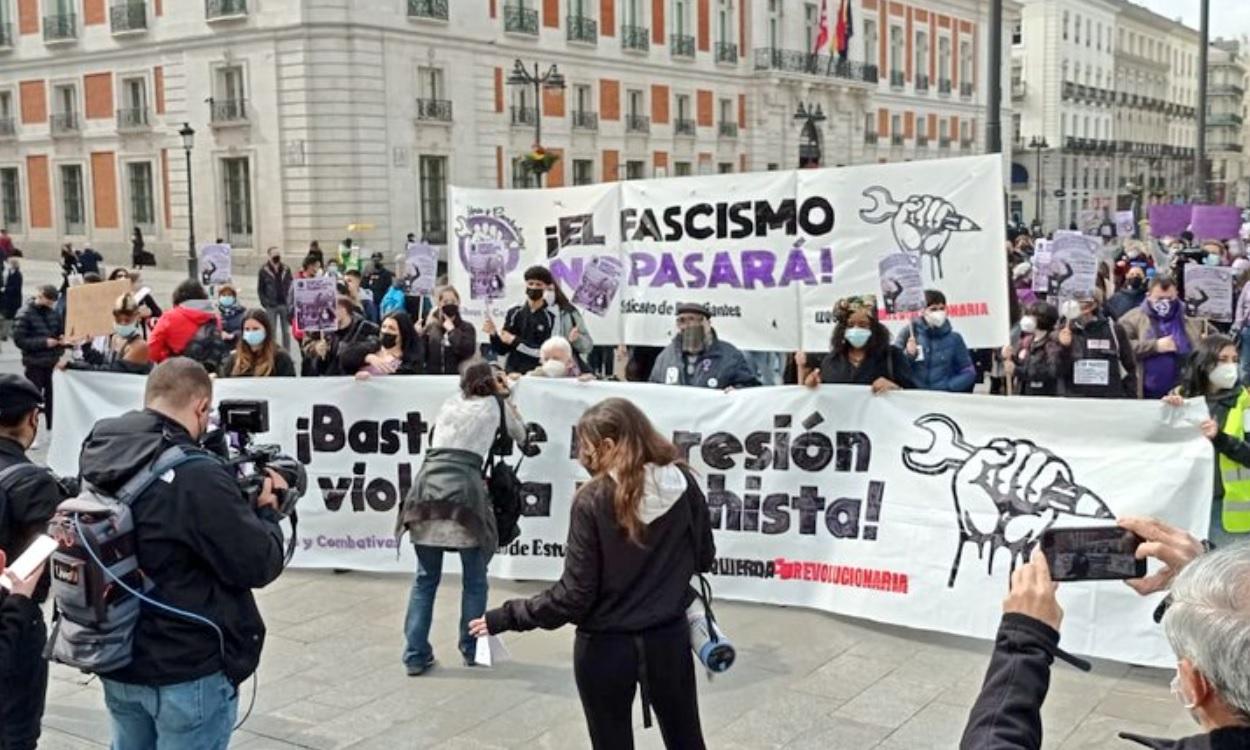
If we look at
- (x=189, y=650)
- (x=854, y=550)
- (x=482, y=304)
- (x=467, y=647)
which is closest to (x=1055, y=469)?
(x=854, y=550)

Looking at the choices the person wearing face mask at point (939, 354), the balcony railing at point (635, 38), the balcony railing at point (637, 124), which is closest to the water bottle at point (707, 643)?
the person wearing face mask at point (939, 354)

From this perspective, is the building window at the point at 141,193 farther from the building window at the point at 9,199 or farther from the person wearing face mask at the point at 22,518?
the person wearing face mask at the point at 22,518

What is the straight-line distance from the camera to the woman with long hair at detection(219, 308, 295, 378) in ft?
27.5

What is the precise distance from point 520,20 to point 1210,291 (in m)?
31.2

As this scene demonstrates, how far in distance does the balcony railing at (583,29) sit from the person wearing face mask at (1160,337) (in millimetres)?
33694

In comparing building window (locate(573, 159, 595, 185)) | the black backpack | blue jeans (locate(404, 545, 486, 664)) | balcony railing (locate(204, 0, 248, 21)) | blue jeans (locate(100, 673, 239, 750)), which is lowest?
blue jeans (locate(404, 545, 486, 664))

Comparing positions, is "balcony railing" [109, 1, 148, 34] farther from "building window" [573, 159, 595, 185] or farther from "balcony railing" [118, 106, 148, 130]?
"building window" [573, 159, 595, 185]

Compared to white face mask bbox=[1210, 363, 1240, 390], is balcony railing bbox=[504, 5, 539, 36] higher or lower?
higher

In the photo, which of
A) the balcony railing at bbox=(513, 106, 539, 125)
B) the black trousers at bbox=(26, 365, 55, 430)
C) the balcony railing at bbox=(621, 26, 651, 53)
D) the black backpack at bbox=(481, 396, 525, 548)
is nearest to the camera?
the black backpack at bbox=(481, 396, 525, 548)

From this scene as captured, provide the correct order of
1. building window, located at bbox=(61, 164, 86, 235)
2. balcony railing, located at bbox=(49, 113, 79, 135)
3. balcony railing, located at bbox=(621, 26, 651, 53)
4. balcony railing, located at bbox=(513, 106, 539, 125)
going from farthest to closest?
1. balcony railing, located at bbox=(621, 26, 651, 53)
2. building window, located at bbox=(61, 164, 86, 235)
3. balcony railing, located at bbox=(49, 113, 79, 135)
4. balcony railing, located at bbox=(513, 106, 539, 125)

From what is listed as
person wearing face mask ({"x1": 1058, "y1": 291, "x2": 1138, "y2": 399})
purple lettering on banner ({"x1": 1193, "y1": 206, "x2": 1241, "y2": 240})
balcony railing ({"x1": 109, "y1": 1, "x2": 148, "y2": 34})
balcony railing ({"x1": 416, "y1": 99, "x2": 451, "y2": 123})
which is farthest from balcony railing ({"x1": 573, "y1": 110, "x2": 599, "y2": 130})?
person wearing face mask ({"x1": 1058, "y1": 291, "x2": 1138, "y2": 399})

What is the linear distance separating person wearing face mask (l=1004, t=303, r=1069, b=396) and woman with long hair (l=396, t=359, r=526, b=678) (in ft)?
12.9

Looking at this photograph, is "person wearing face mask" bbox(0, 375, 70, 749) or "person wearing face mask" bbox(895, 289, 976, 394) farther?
"person wearing face mask" bbox(895, 289, 976, 394)

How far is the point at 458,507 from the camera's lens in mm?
5934
